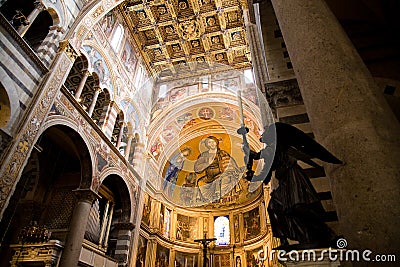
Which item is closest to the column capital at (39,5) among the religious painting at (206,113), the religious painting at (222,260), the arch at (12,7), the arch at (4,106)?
the arch at (12,7)

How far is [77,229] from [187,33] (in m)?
10.1

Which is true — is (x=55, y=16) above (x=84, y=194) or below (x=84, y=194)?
above

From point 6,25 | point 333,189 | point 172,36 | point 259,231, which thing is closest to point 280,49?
point 333,189

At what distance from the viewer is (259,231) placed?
48.4 ft

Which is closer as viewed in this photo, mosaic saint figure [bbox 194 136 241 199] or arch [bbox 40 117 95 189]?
arch [bbox 40 117 95 189]

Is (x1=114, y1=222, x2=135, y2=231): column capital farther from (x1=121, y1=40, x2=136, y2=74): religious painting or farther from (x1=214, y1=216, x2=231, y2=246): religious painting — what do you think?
(x1=121, y1=40, x2=136, y2=74): religious painting

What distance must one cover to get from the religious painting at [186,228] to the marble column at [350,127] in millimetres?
14788

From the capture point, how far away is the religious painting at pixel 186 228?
15996 millimetres

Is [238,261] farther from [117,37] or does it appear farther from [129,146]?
[117,37]

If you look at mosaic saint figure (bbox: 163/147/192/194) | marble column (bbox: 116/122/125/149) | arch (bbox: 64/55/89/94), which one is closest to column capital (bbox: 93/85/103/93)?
arch (bbox: 64/55/89/94)

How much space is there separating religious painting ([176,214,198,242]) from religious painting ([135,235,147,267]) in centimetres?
290

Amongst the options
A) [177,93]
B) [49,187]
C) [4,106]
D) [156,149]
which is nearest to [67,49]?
[4,106]

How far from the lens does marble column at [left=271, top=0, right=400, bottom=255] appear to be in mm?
1651

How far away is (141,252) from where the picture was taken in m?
12.9
